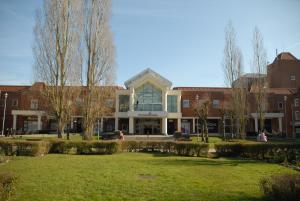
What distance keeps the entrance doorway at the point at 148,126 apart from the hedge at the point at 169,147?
96.3 ft

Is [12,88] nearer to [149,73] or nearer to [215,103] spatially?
[149,73]

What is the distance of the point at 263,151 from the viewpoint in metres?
17.4

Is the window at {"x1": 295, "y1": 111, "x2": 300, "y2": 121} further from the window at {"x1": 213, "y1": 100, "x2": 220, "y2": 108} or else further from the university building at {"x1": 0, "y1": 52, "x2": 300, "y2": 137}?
the window at {"x1": 213, "y1": 100, "x2": 220, "y2": 108}

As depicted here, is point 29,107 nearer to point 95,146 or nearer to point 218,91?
point 218,91

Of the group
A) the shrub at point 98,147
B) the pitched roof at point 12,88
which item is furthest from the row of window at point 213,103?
the shrub at point 98,147

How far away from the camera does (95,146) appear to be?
1938 centimetres

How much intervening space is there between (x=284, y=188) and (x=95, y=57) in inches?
829

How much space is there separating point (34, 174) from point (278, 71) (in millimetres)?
62341

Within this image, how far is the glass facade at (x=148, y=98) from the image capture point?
4938 centimetres

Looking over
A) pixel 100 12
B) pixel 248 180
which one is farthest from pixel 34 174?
pixel 100 12

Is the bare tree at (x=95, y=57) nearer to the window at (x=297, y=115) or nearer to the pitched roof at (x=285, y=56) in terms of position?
the window at (x=297, y=115)

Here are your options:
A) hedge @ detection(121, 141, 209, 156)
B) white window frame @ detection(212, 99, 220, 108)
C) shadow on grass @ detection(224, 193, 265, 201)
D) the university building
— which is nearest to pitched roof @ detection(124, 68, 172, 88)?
the university building

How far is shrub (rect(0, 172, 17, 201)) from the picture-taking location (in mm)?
6477

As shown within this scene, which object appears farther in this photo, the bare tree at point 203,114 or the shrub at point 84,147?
the bare tree at point 203,114
